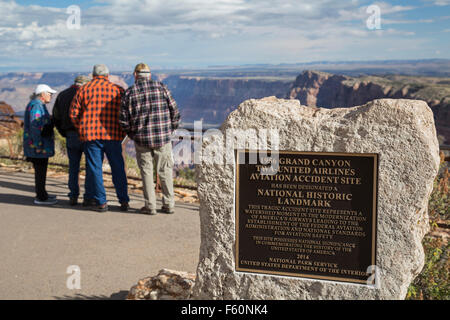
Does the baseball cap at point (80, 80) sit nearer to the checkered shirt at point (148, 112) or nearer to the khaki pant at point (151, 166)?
the checkered shirt at point (148, 112)

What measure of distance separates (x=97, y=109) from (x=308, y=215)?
3.32 m

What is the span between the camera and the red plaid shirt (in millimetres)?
5750

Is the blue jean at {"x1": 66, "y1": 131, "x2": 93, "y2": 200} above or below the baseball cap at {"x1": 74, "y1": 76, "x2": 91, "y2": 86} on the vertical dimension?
below

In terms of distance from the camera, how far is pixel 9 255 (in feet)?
16.1

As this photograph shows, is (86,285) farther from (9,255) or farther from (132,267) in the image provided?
(9,255)

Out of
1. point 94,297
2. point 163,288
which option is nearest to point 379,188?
point 163,288

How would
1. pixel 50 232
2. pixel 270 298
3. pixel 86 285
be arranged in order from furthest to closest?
1. pixel 50 232
2. pixel 86 285
3. pixel 270 298

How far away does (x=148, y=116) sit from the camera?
5.57 m

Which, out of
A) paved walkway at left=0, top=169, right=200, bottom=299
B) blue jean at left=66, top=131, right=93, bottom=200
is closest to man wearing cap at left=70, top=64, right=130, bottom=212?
blue jean at left=66, top=131, right=93, bottom=200

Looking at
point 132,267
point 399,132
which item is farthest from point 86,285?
point 399,132

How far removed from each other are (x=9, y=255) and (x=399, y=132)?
155 inches

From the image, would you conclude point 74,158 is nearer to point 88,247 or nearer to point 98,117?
point 98,117

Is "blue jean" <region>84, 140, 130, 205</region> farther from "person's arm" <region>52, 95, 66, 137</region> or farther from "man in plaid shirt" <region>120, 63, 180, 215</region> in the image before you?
"person's arm" <region>52, 95, 66, 137</region>

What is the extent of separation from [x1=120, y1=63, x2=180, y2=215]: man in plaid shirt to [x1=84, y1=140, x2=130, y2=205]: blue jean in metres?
0.30
